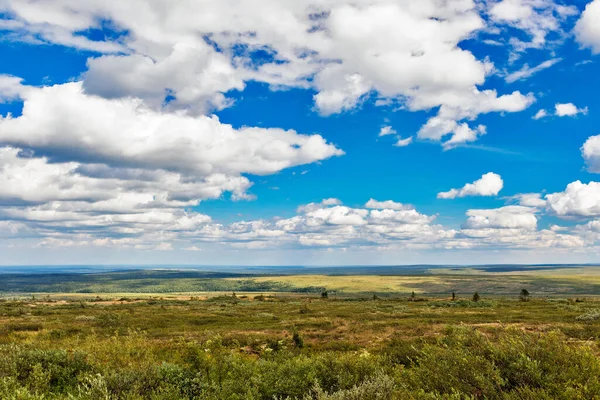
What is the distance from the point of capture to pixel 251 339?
28141 millimetres

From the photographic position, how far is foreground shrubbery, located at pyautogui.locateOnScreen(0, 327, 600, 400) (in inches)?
309

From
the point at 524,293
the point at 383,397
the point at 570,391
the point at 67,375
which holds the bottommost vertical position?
the point at 524,293

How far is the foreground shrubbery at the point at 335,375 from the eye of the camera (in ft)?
25.7

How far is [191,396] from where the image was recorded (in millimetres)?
10922

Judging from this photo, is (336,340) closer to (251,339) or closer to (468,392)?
(251,339)

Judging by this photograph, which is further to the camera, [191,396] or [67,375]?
[67,375]

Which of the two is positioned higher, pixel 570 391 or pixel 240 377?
pixel 570 391

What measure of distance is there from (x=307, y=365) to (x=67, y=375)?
8125mm

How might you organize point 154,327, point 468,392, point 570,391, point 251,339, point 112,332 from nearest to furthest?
point 570,391 < point 468,392 < point 251,339 < point 112,332 < point 154,327

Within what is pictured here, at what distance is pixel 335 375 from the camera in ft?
38.3

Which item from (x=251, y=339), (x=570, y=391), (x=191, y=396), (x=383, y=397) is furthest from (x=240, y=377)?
(x=251, y=339)

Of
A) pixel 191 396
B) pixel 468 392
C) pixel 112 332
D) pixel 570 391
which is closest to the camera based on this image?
pixel 570 391

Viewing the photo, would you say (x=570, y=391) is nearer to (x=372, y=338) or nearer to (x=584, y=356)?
(x=584, y=356)

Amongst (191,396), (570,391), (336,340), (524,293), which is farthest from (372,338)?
(524,293)
